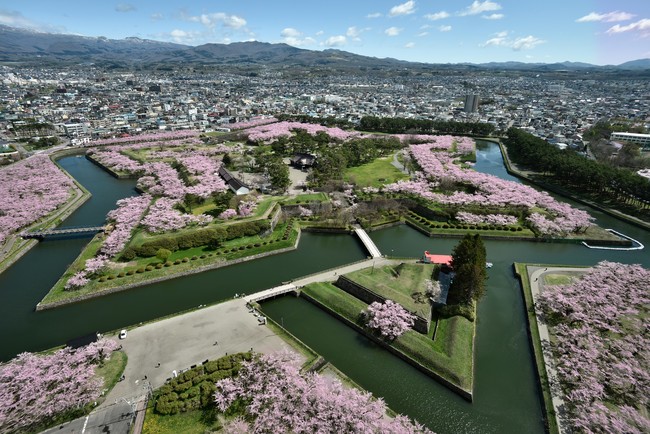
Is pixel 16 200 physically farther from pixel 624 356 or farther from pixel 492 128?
pixel 492 128

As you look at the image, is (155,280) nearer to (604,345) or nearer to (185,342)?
(185,342)

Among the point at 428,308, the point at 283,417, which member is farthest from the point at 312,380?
the point at 428,308

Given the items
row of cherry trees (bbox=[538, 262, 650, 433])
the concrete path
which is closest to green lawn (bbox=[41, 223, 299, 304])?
the concrete path

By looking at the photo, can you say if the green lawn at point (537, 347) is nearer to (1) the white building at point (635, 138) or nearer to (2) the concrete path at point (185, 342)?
(2) the concrete path at point (185, 342)

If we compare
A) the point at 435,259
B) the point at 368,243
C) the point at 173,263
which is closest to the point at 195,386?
the point at 173,263

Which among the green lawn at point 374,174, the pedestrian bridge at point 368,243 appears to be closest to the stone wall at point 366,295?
the pedestrian bridge at point 368,243

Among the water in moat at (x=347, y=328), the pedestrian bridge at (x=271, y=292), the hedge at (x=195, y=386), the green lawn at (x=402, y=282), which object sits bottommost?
the water in moat at (x=347, y=328)
